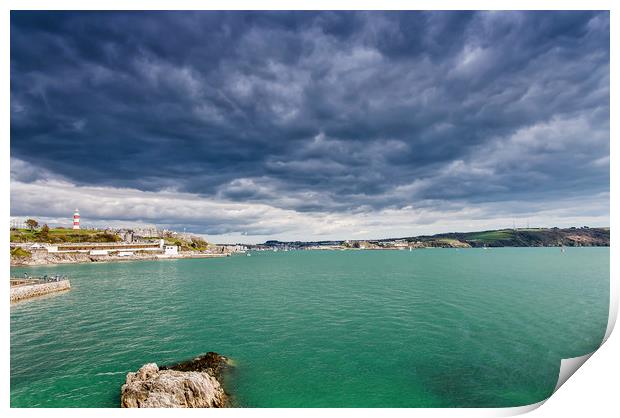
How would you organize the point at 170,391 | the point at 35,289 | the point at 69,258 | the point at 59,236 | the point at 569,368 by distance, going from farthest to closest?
the point at 59,236 → the point at 69,258 → the point at 35,289 → the point at 569,368 → the point at 170,391

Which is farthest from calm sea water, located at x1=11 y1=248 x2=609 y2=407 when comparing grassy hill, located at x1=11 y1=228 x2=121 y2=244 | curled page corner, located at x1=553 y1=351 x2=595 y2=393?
grassy hill, located at x1=11 y1=228 x2=121 y2=244

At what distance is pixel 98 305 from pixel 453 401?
37614 millimetres

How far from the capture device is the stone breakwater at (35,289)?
36281mm

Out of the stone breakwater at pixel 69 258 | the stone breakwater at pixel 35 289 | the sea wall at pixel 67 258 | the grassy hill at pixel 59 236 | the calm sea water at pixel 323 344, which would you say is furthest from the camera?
the grassy hill at pixel 59 236

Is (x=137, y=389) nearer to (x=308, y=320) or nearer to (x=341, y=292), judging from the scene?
(x=308, y=320)

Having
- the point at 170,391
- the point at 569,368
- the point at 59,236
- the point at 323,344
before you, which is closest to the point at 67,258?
the point at 59,236

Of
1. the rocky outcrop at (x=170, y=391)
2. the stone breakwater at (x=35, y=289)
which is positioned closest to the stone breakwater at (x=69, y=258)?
the stone breakwater at (x=35, y=289)

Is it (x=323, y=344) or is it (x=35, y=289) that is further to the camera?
(x=35, y=289)

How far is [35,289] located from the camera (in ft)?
129

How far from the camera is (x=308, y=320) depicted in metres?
27.9

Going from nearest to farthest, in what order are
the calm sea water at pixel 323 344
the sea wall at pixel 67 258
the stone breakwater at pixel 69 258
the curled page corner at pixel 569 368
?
1. the curled page corner at pixel 569 368
2. the calm sea water at pixel 323 344
3. the stone breakwater at pixel 69 258
4. the sea wall at pixel 67 258

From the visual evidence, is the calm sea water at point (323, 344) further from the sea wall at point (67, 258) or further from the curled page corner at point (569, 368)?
the sea wall at point (67, 258)

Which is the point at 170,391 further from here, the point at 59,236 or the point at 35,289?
the point at 59,236
